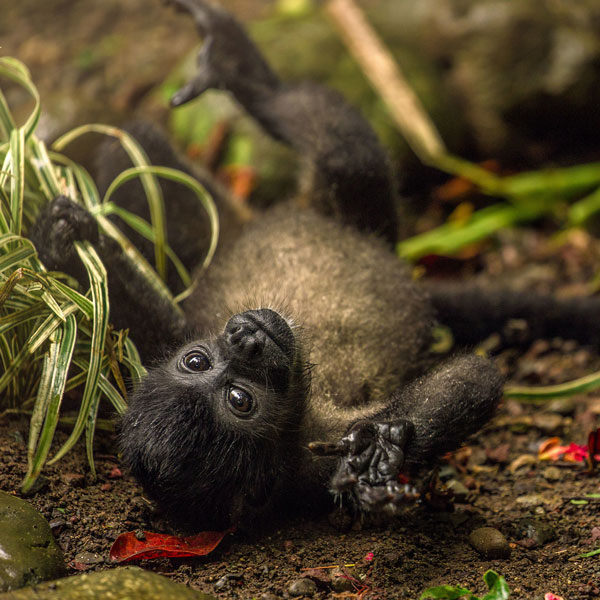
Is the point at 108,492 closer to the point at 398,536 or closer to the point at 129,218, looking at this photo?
the point at 398,536

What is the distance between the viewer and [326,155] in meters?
3.87

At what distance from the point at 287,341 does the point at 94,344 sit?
737mm

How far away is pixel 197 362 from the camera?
9.55 ft

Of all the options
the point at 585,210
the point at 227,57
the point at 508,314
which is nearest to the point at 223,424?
the point at 508,314

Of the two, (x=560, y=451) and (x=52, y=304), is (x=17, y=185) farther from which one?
(x=560, y=451)

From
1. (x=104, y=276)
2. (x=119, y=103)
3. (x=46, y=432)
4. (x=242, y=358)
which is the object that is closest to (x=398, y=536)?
(x=242, y=358)

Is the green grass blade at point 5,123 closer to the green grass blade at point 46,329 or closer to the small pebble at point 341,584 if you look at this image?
the green grass blade at point 46,329

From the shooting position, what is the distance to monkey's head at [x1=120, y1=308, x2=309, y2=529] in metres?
2.66

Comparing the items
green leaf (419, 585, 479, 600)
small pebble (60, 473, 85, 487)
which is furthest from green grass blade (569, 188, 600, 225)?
small pebble (60, 473, 85, 487)

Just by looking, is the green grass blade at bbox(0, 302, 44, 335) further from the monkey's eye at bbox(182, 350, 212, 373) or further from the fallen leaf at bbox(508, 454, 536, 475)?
the fallen leaf at bbox(508, 454, 536, 475)

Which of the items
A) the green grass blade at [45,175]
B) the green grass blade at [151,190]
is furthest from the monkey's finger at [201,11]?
the green grass blade at [45,175]

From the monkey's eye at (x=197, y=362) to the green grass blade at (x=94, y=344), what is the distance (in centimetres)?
33

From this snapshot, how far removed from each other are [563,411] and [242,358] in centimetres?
186

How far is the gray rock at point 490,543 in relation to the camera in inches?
102
